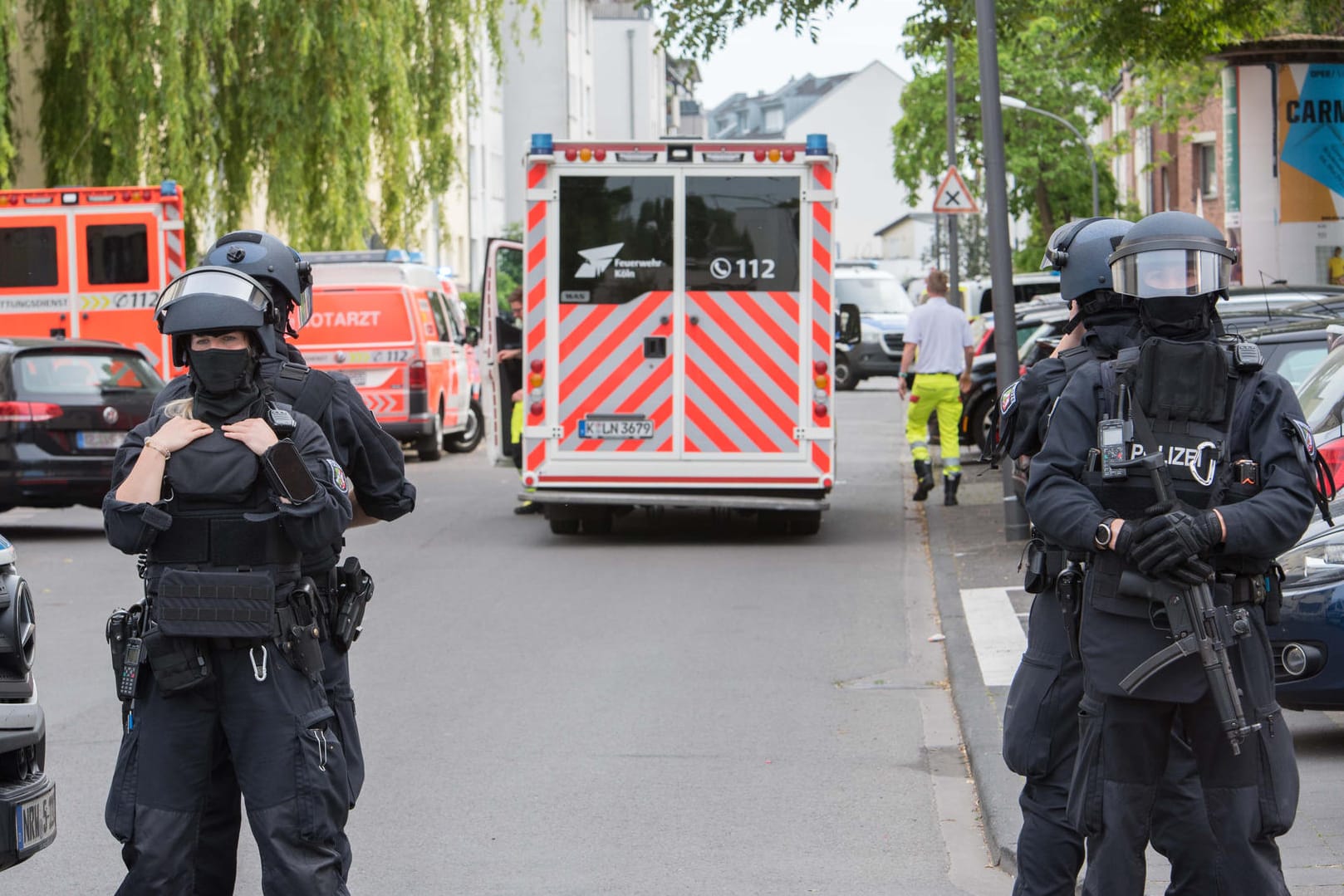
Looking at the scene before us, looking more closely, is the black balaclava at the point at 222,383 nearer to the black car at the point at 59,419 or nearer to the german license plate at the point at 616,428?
the german license plate at the point at 616,428

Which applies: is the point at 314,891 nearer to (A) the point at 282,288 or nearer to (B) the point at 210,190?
(A) the point at 282,288

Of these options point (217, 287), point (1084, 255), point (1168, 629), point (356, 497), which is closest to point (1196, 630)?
point (1168, 629)

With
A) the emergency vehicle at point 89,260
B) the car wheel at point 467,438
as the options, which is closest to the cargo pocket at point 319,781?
the emergency vehicle at point 89,260

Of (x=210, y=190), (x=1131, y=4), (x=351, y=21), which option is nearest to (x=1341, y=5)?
(x=1131, y=4)

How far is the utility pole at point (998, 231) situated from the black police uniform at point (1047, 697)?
806 centimetres

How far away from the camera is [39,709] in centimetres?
463

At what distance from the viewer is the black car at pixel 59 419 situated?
14359 mm

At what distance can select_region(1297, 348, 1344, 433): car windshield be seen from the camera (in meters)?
8.35

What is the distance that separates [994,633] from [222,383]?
6.39 meters

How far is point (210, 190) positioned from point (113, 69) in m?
1.88

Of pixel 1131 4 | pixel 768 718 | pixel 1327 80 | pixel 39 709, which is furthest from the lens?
pixel 1327 80

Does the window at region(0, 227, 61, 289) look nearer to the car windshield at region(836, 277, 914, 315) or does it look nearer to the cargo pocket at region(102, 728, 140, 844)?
the cargo pocket at region(102, 728, 140, 844)

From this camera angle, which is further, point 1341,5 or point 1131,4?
point 1341,5

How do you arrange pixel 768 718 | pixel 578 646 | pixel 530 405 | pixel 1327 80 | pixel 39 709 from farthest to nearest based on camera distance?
1. pixel 1327 80
2. pixel 530 405
3. pixel 578 646
4. pixel 768 718
5. pixel 39 709
